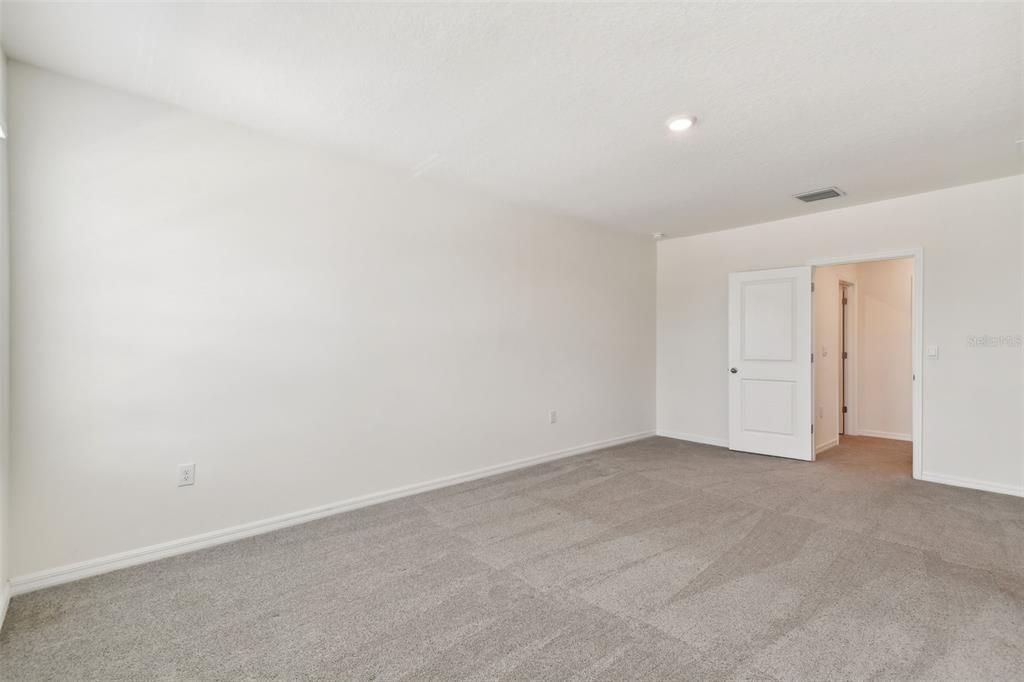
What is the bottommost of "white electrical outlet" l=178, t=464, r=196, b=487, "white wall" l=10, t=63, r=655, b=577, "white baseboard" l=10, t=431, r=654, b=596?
"white baseboard" l=10, t=431, r=654, b=596

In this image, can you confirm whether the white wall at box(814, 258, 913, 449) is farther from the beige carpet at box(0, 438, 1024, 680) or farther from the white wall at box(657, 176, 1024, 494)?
the beige carpet at box(0, 438, 1024, 680)

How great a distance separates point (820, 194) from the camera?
160 inches

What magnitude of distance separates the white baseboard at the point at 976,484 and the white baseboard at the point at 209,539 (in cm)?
363

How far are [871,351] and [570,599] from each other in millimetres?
5944

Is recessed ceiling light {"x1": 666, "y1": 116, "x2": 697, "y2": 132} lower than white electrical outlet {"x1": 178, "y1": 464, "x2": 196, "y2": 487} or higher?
higher

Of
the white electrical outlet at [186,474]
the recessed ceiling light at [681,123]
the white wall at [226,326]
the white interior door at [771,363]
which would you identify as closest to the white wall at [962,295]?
the white interior door at [771,363]

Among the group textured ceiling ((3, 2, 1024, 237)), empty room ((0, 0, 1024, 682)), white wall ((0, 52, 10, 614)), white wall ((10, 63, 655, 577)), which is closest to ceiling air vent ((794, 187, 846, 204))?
empty room ((0, 0, 1024, 682))

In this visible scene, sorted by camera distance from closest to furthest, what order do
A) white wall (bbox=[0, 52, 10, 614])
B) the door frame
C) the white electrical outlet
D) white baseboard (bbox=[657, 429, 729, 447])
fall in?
1. white wall (bbox=[0, 52, 10, 614])
2. the white electrical outlet
3. the door frame
4. white baseboard (bbox=[657, 429, 729, 447])

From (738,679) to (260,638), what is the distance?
1809mm

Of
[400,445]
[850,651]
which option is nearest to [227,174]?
[400,445]

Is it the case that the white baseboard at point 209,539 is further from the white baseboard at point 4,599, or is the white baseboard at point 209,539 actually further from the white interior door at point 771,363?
the white interior door at point 771,363

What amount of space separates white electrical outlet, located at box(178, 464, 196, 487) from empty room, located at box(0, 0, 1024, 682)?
0.6 inches

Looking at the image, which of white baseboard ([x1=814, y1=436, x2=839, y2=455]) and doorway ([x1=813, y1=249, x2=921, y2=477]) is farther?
doorway ([x1=813, y1=249, x2=921, y2=477])

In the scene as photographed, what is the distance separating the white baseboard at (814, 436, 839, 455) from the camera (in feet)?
16.8
